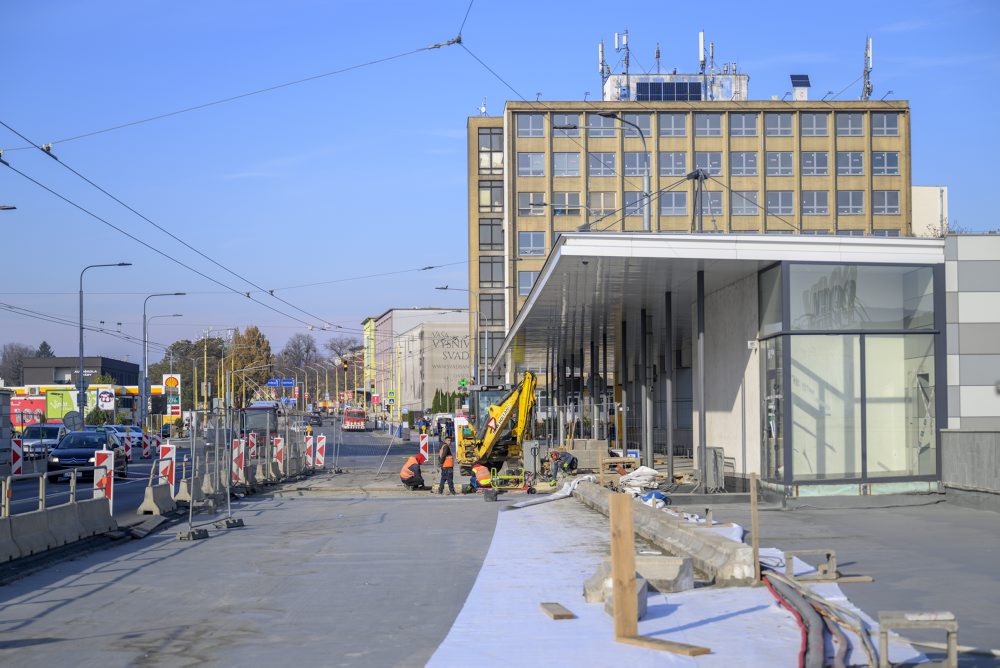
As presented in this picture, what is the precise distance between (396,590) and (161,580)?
3.20m

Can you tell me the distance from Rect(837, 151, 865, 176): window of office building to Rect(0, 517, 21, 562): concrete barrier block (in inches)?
2785

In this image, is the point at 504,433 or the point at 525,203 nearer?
the point at 504,433

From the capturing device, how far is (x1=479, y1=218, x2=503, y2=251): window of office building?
280 feet

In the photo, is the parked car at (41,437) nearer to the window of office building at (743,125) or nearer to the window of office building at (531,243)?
the window of office building at (531,243)

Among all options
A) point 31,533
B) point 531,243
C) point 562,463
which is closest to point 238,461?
point 562,463

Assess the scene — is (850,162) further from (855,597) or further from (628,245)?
(855,597)

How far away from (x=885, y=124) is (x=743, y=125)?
34.0ft

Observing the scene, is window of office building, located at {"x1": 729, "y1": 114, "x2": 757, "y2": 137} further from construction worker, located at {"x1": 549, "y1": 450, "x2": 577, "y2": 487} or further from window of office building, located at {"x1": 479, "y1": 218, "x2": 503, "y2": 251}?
construction worker, located at {"x1": 549, "y1": 450, "x2": 577, "y2": 487}

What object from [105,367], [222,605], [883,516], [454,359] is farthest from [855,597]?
[105,367]

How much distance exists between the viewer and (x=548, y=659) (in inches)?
328

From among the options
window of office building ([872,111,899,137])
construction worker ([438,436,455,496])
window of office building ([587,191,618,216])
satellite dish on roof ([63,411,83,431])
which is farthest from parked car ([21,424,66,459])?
Answer: window of office building ([872,111,899,137])

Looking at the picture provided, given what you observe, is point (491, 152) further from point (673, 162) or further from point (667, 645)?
point (667, 645)

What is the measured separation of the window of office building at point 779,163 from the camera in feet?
250

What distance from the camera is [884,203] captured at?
251 feet
